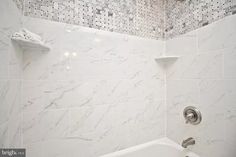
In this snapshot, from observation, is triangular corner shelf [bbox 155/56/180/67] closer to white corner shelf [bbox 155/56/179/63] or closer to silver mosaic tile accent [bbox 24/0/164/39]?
white corner shelf [bbox 155/56/179/63]

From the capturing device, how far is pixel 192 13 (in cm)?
129

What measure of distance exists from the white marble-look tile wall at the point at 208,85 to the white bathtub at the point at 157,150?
0.27ft

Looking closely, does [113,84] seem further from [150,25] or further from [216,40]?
[216,40]

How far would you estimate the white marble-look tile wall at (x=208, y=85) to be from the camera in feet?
3.34

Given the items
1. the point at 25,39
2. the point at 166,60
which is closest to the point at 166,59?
the point at 166,60

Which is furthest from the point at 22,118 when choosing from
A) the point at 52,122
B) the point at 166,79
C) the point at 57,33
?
the point at 166,79

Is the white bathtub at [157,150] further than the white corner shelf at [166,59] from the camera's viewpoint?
No

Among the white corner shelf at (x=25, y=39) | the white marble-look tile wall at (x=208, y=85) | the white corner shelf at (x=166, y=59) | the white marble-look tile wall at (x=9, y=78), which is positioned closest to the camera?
the white marble-look tile wall at (x=9, y=78)

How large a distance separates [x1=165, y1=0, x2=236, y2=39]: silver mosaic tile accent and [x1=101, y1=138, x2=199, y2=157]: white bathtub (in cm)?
113

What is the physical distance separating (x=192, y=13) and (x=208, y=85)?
26.9 inches

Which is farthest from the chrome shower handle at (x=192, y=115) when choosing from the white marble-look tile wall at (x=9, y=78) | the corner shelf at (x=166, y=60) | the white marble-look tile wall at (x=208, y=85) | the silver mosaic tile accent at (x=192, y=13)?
the white marble-look tile wall at (x=9, y=78)

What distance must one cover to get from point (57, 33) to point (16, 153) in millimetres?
806

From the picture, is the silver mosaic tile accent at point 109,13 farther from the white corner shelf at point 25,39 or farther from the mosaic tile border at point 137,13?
the white corner shelf at point 25,39

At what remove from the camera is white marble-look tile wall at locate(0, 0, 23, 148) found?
62cm
